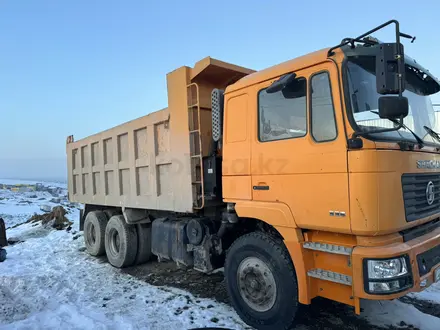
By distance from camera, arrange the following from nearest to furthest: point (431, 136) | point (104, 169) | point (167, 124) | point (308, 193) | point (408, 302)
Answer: point (308, 193), point (431, 136), point (408, 302), point (167, 124), point (104, 169)

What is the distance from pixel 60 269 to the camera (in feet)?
22.1

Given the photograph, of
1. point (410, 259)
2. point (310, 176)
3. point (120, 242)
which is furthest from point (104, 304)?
point (410, 259)

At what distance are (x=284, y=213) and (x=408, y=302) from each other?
248cm

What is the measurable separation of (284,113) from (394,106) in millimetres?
1152

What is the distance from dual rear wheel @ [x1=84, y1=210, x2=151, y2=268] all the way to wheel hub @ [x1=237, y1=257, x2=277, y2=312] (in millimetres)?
3357

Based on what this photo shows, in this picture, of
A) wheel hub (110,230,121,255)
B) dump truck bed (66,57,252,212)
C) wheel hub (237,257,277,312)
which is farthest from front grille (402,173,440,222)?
wheel hub (110,230,121,255)

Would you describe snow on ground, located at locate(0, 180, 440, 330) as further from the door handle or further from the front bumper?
the door handle

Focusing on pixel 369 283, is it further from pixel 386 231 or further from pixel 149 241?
pixel 149 241

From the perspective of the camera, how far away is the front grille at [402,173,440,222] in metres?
3.16

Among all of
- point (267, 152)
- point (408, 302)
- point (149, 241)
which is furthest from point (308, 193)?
point (149, 241)

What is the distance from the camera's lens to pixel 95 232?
312 inches

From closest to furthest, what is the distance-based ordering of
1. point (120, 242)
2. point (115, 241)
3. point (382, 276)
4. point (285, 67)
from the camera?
point (382, 276) → point (285, 67) → point (120, 242) → point (115, 241)

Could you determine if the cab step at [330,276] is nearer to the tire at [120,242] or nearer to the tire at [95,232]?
the tire at [120,242]

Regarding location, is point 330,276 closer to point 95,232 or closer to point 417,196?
point 417,196
